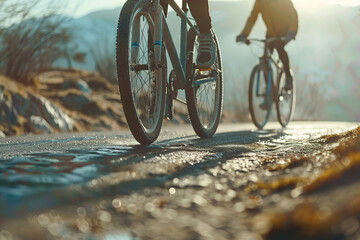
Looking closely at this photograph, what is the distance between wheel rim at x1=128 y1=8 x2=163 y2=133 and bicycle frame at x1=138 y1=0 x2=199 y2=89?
0.21ft

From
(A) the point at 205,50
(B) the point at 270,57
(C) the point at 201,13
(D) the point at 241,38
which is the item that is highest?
(D) the point at 241,38

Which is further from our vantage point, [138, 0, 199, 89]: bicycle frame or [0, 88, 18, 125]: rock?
[0, 88, 18, 125]: rock

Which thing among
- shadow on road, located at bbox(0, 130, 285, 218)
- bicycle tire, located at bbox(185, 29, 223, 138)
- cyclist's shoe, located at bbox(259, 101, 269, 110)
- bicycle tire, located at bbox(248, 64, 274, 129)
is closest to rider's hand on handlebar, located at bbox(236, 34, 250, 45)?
bicycle tire, located at bbox(248, 64, 274, 129)

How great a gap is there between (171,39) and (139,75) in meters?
0.47

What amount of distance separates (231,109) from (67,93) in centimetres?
620

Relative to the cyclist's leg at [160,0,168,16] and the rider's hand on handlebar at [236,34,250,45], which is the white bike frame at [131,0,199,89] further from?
the rider's hand on handlebar at [236,34,250,45]

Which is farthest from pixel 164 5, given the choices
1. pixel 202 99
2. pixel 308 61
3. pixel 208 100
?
pixel 308 61

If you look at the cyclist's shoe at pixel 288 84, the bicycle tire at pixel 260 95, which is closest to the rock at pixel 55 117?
the bicycle tire at pixel 260 95

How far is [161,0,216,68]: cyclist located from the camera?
11.7 feet

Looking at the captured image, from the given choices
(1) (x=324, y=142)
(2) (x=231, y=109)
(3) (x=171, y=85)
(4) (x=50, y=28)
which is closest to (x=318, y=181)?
(1) (x=324, y=142)

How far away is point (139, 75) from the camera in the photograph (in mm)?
2988

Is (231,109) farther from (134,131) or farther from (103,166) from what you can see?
(103,166)

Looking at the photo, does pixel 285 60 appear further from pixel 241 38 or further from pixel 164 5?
pixel 164 5

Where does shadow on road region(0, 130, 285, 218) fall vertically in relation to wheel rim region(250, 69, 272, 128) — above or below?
below
